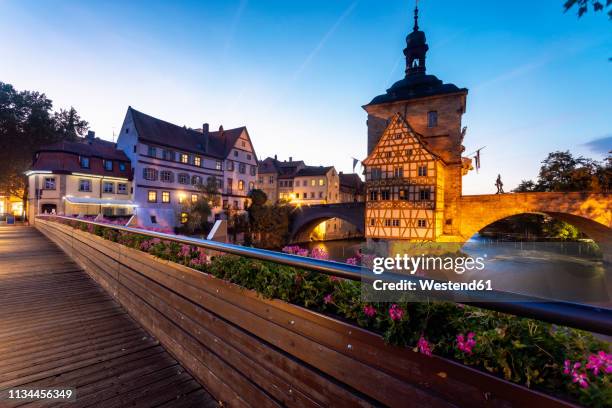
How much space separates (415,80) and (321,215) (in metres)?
18.6

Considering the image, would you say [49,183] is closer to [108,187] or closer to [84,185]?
[84,185]

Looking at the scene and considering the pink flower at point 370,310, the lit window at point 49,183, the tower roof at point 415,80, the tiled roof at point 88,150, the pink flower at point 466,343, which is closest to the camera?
the pink flower at point 466,343

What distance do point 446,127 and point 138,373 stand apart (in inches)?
1206

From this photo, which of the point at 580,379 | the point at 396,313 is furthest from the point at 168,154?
the point at 580,379

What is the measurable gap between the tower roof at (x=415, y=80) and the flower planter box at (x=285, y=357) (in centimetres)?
3106

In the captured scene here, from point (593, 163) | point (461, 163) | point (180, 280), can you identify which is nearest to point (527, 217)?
point (593, 163)

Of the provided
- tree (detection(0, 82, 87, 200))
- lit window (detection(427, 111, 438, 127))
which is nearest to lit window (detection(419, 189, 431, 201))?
lit window (detection(427, 111, 438, 127))

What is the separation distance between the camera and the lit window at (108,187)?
99.1 ft

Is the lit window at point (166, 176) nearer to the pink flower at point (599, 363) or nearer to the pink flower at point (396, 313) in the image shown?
the pink flower at point (396, 313)

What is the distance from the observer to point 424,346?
1376mm

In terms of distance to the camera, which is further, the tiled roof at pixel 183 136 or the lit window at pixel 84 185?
the tiled roof at pixel 183 136

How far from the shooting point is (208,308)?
3.11m

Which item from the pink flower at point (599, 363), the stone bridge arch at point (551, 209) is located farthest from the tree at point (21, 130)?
the stone bridge arch at point (551, 209)

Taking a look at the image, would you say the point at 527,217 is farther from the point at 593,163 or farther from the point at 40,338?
the point at 40,338
